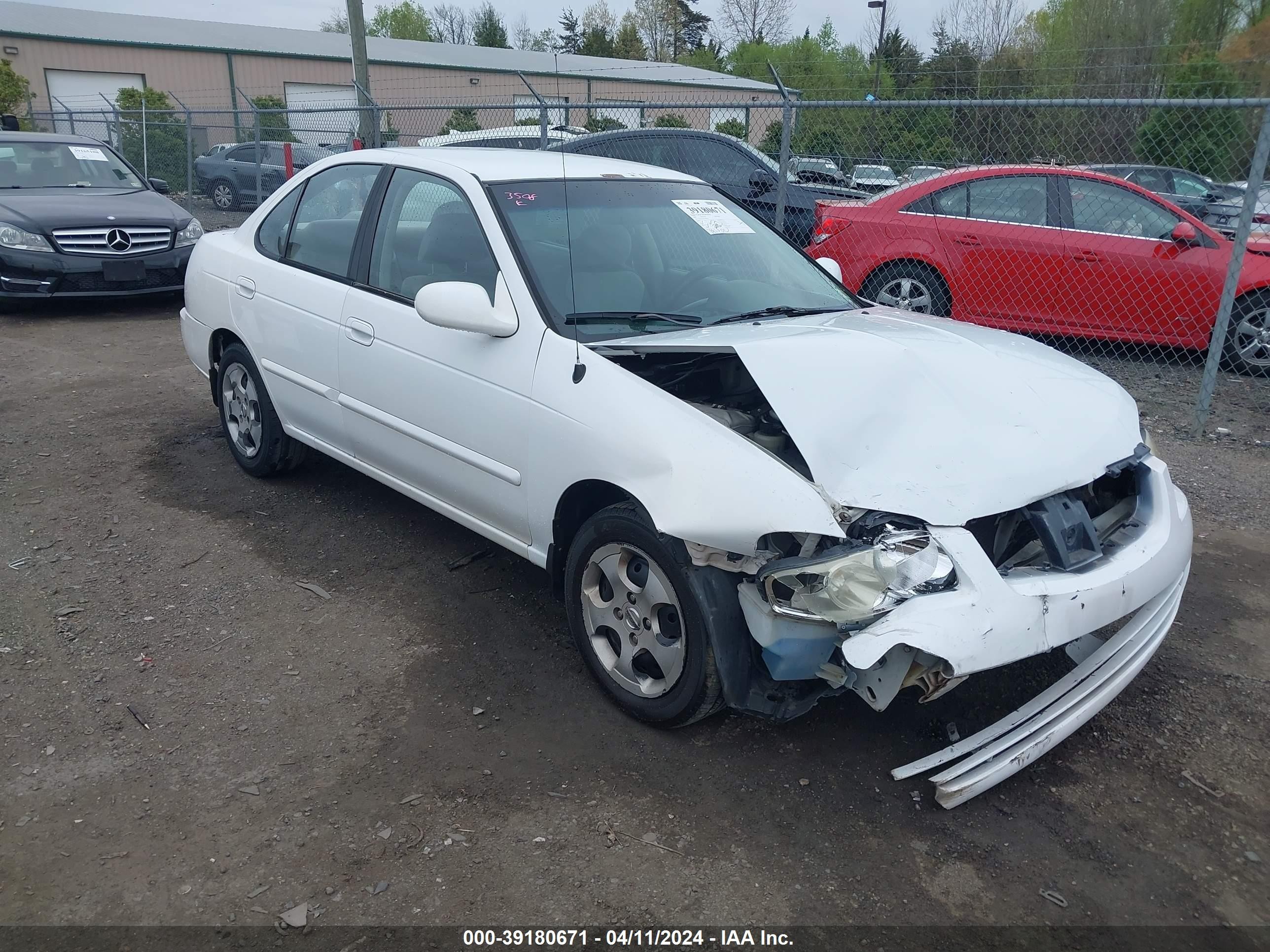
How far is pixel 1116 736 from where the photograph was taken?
3.21 m

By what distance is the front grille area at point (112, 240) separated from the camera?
901 cm

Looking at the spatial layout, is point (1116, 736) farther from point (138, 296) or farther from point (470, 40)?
point (470, 40)

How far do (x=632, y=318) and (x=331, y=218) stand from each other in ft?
6.06

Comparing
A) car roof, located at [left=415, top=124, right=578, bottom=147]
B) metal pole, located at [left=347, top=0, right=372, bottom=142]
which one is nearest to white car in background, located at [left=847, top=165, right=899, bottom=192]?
car roof, located at [left=415, top=124, right=578, bottom=147]

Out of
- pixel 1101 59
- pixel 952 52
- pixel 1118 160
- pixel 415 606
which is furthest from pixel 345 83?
pixel 415 606

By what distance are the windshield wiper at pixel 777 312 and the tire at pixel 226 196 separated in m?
16.8

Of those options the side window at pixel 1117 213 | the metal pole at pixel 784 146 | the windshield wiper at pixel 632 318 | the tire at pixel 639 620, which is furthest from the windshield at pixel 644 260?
the side window at pixel 1117 213

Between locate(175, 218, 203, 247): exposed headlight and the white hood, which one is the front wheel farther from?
the white hood

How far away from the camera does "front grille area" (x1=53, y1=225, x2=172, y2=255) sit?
29.6ft

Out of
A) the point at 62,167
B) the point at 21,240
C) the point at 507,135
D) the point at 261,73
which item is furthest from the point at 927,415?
the point at 261,73

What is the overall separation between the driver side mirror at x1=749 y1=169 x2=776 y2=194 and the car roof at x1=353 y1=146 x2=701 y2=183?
16.7 feet

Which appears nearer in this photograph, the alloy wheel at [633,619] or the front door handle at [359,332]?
the alloy wheel at [633,619]

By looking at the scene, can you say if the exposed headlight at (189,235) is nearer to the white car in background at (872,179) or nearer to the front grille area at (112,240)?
the front grille area at (112,240)

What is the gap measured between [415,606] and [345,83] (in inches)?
1370
